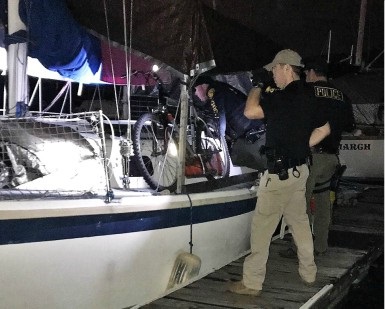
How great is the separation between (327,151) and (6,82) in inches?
134

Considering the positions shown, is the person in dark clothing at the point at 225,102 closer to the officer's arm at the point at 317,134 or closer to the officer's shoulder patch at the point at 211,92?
the officer's shoulder patch at the point at 211,92

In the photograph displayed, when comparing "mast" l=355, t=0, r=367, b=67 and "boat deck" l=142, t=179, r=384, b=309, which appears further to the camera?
"mast" l=355, t=0, r=367, b=67

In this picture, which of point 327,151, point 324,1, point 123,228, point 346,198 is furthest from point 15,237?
point 346,198

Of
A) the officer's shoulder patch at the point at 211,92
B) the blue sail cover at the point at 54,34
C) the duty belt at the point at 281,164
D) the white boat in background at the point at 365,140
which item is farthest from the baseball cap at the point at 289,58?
the white boat in background at the point at 365,140

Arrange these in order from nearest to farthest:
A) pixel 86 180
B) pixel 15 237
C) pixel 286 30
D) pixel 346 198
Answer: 1. pixel 15 237
2. pixel 86 180
3. pixel 286 30
4. pixel 346 198

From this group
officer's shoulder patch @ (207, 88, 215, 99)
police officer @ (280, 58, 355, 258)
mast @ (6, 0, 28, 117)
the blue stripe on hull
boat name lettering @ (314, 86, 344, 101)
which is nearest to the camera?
the blue stripe on hull

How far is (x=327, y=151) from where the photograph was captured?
5.11 metres

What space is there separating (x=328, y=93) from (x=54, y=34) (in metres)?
2.71

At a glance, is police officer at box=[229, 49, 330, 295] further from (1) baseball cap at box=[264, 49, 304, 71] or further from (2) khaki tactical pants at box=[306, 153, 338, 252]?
(2) khaki tactical pants at box=[306, 153, 338, 252]

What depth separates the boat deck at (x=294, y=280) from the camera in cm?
395

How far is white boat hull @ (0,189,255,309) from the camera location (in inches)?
124

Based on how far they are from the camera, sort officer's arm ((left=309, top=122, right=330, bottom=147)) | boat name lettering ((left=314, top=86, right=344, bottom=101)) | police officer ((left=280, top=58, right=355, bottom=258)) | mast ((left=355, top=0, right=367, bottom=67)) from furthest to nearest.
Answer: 1. mast ((left=355, top=0, right=367, bottom=67))
2. police officer ((left=280, top=58, right=355, bottom=258))
3. boat name lettering ((left=314, top=86, right=344, bottom=101))
4. officer's arm ((left=309, top=122, right=330, bottom=147))

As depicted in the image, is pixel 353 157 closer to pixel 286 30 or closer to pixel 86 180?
pixel 286 30

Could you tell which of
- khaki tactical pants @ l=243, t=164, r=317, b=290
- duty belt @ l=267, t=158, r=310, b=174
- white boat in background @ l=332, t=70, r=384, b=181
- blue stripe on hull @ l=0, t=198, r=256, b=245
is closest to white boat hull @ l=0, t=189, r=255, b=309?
blue stripe on hull @ l=0, t=198, r=256, b=245
